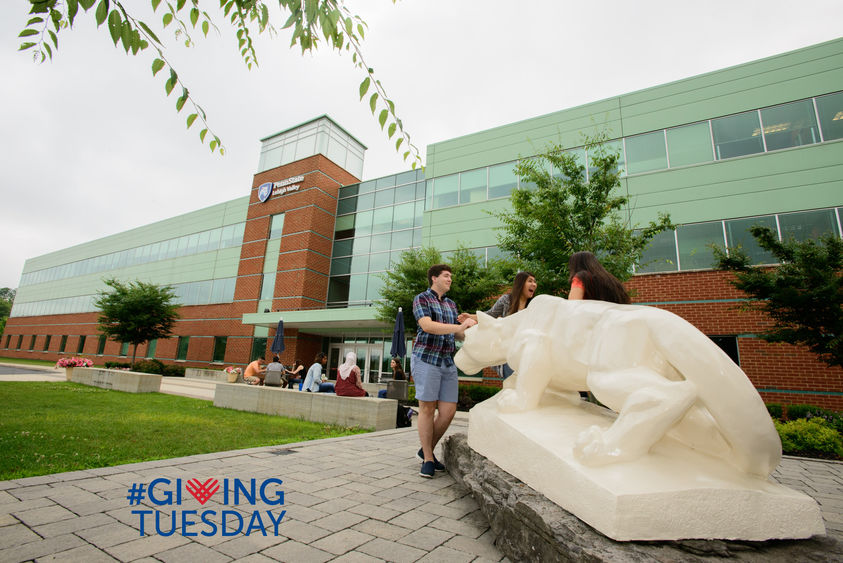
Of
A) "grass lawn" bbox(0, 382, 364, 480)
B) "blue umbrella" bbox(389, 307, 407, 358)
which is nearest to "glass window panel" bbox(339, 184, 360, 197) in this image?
"blue umbrella" bbox(389, 307, 407, 358)

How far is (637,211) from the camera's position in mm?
13594

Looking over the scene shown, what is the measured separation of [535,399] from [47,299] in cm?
5621

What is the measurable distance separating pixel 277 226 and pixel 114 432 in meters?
21.6

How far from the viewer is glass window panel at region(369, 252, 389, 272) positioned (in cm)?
2195

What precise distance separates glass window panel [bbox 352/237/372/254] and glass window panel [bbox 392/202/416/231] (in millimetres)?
1947

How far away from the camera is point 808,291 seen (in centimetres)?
734

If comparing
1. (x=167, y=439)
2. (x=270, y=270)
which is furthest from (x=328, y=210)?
(x=167, y=439)

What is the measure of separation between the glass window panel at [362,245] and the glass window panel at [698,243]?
50.8 feet

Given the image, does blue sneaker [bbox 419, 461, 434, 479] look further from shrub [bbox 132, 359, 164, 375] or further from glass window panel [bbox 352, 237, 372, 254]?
shrub [bbox 132, 359, 164, 375]

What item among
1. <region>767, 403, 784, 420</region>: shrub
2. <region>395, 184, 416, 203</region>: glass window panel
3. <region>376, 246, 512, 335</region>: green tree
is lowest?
<region>767, 403, 784, 420</region>: shrub

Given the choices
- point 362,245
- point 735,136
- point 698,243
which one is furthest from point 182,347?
point 735,136

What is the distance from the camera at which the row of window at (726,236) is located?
36.8 ft

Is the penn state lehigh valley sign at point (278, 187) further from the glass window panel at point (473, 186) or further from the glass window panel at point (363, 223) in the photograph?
the glass window panel at point (473, 186)

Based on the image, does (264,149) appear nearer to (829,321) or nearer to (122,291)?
(122,291)
